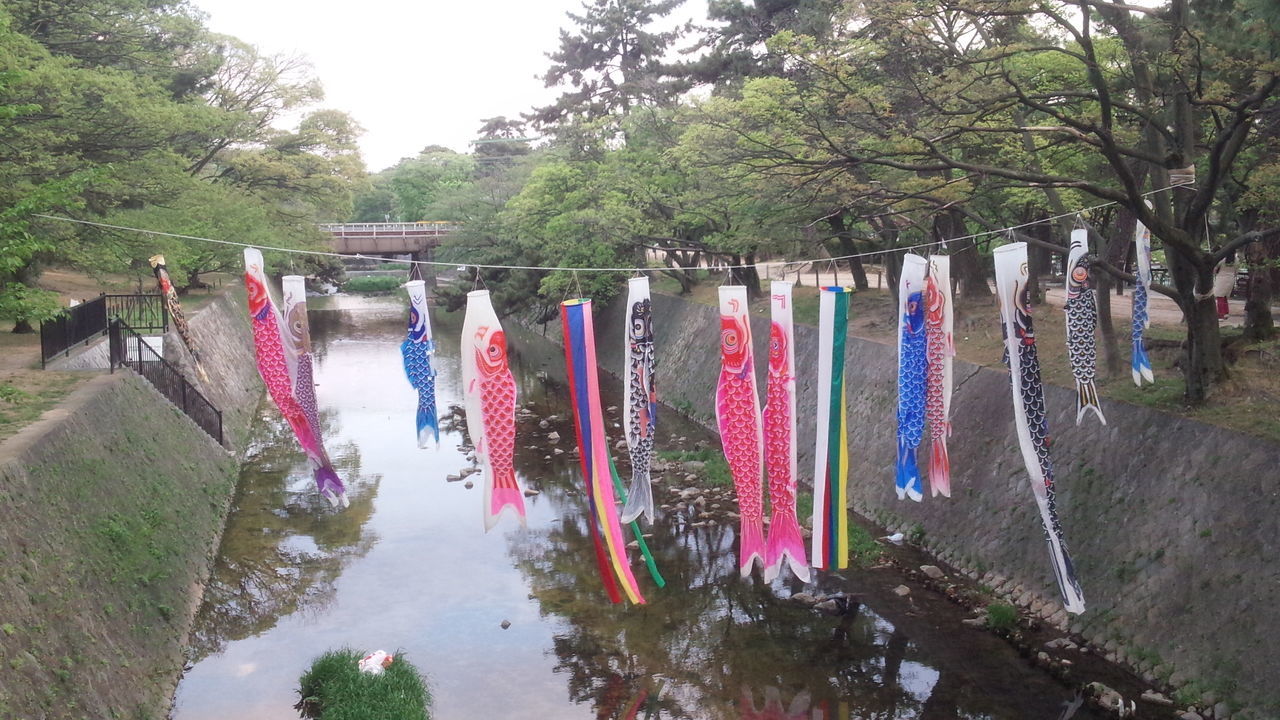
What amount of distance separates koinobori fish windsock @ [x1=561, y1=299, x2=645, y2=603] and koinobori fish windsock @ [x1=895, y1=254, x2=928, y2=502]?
4.26m

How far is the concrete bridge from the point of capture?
46.7m

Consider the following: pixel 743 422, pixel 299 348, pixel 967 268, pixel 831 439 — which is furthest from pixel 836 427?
pixel 967 268

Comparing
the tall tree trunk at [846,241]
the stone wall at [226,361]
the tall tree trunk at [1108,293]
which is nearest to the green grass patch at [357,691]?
the stone wall at [226,361]

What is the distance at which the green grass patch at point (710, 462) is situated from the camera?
66.8ft

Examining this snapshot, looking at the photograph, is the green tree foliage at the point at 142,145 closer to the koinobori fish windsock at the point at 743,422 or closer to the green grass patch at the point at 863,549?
the koinobori fish windsock at the point at 743,422

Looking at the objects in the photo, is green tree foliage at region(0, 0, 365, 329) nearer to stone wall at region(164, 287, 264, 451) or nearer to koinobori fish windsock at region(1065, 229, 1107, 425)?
stone wall at region(164, 287, 264, 451)

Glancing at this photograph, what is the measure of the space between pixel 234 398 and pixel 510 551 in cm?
1315

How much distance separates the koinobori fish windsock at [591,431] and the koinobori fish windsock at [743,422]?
4.82 ft

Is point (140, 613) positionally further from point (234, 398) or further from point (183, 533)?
point (234, 398)

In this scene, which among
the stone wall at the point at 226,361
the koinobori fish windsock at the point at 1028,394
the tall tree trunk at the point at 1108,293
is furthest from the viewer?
the stone wall at the point at 226,361

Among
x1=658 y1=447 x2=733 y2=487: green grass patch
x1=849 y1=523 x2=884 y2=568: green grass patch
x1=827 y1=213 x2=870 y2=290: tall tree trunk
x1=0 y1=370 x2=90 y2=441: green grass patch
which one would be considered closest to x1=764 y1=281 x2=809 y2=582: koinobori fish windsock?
x1=849 y1=523 x2=884 y2=568: green grass patch

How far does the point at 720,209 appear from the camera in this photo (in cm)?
2592

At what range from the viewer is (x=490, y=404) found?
1155 centimetres

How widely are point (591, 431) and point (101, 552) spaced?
19.9ft
